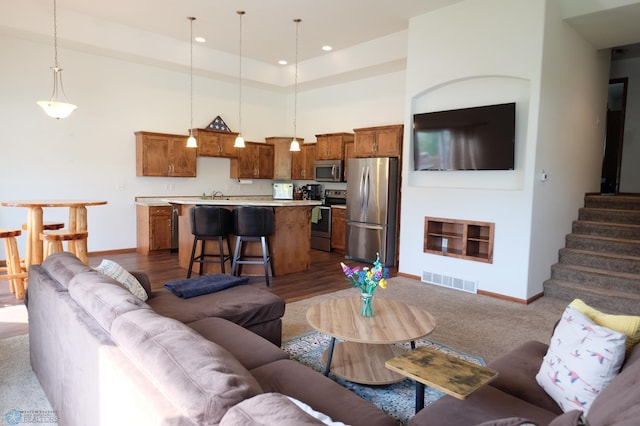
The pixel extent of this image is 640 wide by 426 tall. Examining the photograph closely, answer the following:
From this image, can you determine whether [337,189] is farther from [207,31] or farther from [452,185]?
[207,31]

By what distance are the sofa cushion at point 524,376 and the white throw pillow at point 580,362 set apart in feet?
0.12

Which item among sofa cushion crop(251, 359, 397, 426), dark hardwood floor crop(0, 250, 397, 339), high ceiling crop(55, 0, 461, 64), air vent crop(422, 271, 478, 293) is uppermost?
high ceiling crop(55, 0, 461, 64)

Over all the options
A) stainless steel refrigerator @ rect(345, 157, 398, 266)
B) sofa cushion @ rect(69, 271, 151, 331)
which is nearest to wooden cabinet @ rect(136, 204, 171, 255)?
stainless steel refrigerator @ rect(345, 157, 398, 266)

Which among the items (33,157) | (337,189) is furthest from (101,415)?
(337,189)

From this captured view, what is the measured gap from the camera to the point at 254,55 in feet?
24.5

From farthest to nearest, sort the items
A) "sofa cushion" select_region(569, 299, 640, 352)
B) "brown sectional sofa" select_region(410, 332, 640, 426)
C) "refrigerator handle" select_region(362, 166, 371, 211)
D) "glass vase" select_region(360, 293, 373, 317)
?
"refrigerator handle" select_region(362, 166, 371, 211), "glass vase" select_region(360, 293, 373, 317), "sofa cushion" select_region(569, 299, 640, 352), "brown sectional sofa" select_region(410, 332, 640, 426)

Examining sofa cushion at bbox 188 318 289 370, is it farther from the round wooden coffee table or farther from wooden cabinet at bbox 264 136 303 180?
wooden cabinet at bbox 264 136 303 180

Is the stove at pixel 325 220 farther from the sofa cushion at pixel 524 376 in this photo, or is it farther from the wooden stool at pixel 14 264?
the sofa cushion at pixel 524 376

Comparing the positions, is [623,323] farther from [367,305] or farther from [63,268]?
[63,268]

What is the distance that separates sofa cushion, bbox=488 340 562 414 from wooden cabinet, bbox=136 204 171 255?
601cm

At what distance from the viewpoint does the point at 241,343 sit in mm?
2127

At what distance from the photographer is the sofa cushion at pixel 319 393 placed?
4.97 ft

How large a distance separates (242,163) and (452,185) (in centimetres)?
452

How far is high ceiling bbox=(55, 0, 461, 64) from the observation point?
5152 mm
